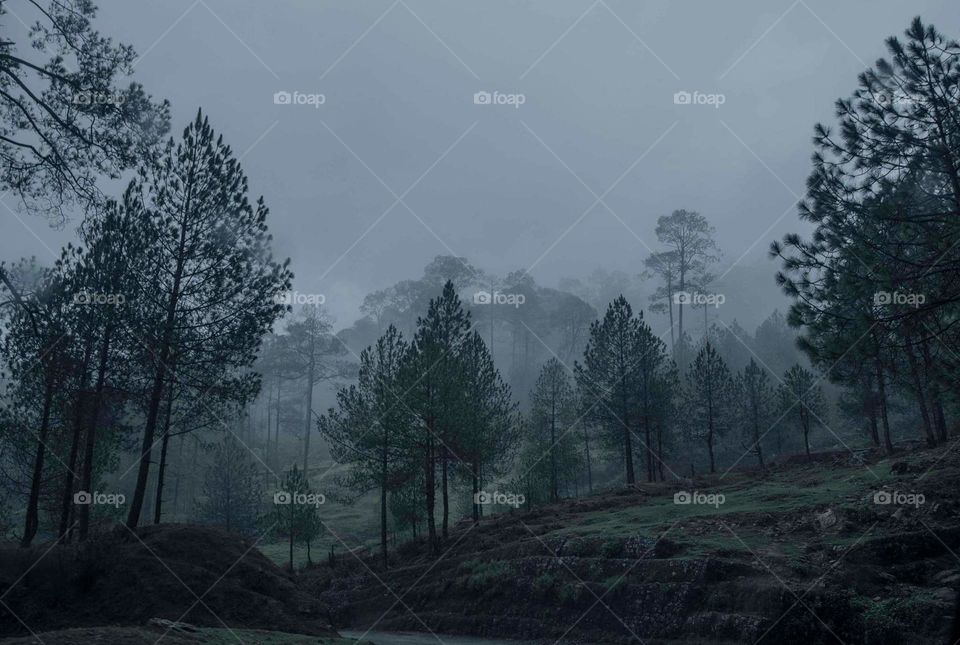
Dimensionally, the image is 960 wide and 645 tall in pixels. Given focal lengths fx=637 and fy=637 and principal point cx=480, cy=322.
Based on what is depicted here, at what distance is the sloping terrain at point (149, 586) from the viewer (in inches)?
571

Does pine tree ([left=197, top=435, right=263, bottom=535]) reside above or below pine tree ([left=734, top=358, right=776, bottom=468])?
below

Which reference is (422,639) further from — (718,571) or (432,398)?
(432,398)

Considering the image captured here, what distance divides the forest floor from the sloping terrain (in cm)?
445

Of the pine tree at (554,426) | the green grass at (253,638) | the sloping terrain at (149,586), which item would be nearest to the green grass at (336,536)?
the pine tree at (554,426)

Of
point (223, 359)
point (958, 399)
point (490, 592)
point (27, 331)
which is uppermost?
point (27, 331)

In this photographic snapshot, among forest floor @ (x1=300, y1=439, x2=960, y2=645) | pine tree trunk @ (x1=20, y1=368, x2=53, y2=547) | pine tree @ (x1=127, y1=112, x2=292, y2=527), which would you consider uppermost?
pine tree @ (x1=127, y1=112, x2=292, y2=527)

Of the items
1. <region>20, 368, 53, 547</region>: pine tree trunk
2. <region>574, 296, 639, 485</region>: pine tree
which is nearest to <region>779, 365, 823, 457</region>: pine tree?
<region>574, 296, 639, 485</region>: pine tree

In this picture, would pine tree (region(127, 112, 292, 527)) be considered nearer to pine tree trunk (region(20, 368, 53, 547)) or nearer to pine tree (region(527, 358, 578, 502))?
pine tree trunk (region(20, 368, 53, 547))

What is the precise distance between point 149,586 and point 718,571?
15771 mm

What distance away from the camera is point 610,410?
41.5 meters

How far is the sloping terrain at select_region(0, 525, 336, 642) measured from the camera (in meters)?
14.5

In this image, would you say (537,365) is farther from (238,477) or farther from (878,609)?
(878,609)

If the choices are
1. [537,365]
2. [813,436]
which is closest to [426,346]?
[813,436]

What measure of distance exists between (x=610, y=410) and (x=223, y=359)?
87.4 ft
